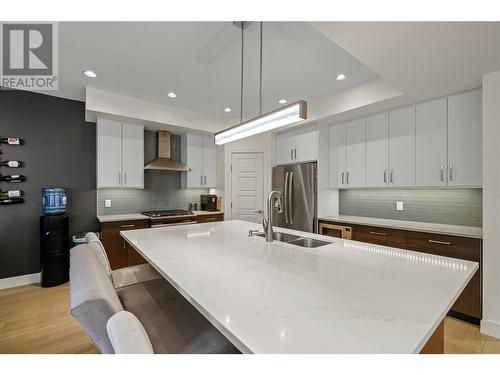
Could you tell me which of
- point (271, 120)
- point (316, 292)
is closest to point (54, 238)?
point (271, 120)

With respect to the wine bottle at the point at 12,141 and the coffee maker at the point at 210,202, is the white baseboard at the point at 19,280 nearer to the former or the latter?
the wine bottle at the point at 12,141

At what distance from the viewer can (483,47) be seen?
1775 millimetres

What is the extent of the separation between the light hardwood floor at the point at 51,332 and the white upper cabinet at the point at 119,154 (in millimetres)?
1600

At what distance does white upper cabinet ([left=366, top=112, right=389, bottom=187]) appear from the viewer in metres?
3.16

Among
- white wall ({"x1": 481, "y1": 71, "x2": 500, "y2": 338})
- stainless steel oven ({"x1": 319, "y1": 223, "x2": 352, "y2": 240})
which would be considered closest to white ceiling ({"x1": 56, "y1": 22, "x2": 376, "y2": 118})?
white wall ({"x1": 481, "y1": 71, "x2": 500, "y2": 338})

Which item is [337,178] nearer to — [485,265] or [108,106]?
[485,265]

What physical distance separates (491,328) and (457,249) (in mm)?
691

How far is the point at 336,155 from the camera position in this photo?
3.76 metres

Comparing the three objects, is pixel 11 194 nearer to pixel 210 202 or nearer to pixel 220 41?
pixel 210 202

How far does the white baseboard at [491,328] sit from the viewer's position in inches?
82.8

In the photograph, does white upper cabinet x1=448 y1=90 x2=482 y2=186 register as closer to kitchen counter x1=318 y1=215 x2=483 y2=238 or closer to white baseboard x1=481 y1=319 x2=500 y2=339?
kitchen counter x1=318 y1=215 x2=483 y2=238

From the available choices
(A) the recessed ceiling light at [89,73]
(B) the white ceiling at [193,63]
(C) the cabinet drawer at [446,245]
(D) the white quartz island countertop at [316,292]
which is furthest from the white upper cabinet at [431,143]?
(A) the recessed ceiling light at [89,73]

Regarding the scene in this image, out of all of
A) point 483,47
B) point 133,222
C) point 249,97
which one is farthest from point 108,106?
point 483,47

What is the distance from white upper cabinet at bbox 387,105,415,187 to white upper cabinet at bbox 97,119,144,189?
3678mm
